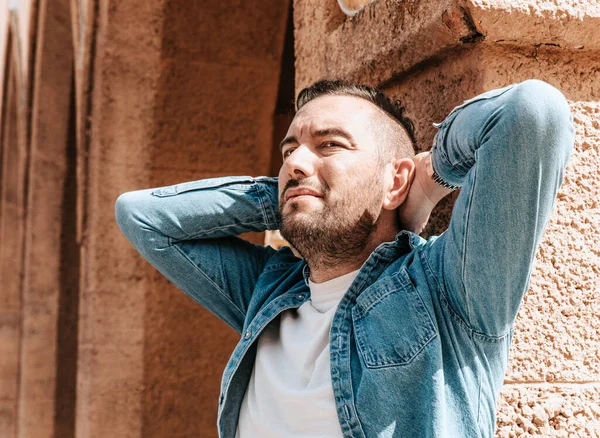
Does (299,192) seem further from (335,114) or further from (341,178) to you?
(335,114)

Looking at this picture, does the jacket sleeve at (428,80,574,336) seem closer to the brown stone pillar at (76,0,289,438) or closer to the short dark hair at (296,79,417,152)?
the short dark hair at (296,79,417,152)

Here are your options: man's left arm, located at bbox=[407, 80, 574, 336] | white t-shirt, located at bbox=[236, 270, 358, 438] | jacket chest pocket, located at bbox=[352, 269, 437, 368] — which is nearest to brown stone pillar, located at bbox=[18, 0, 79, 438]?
white t-shirt, located at bbox=[236, 270, 358, 438]

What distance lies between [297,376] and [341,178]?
422 millimetres

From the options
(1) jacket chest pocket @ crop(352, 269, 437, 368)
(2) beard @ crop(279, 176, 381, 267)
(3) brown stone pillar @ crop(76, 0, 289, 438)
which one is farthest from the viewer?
(3) brown stone pillar @ crop(76, 0, 289, 438)

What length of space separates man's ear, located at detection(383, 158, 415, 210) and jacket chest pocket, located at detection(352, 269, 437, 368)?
0.81 ft

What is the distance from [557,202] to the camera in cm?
169

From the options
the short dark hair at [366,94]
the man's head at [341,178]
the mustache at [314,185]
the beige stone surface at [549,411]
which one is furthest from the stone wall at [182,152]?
the mustache at [314,185]

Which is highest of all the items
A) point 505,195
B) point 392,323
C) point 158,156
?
point 158,156

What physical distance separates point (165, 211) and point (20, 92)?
23.9 feet

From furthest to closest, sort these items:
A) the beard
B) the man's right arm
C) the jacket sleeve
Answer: the man's right arm
the beard
the jacket sleeve

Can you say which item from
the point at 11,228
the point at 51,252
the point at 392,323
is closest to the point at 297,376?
the point at 392,323

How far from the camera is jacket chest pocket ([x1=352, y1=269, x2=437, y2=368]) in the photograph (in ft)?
4.31

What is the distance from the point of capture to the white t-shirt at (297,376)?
1.40 m

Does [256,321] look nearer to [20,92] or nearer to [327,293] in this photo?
[327,293]
